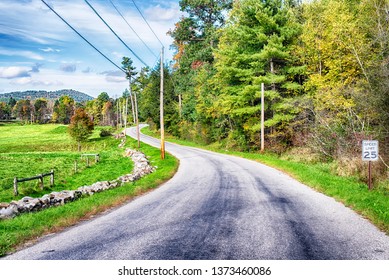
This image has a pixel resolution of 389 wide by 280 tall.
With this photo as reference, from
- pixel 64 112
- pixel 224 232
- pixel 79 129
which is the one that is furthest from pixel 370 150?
pixel 64 112

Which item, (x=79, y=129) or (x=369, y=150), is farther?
(x=79, y=129)

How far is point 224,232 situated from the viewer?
6.29 metres

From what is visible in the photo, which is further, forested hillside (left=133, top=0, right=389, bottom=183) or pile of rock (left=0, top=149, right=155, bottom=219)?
forested hillside (left=133, top=0, right=389, bottom=183)

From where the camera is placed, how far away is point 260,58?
27.5m

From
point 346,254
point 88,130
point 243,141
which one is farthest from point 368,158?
point 88,130

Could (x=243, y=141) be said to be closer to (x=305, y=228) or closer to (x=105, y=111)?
(x=305, y=228)

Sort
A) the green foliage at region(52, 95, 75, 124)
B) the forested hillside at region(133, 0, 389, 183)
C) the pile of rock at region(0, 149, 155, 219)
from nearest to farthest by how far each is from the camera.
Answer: the pile of rock at region(0, 149, 155, 219) → the forested hillside at region(133, 0, 389, 183) → the green foliage at region(52, 95, 75, 124)

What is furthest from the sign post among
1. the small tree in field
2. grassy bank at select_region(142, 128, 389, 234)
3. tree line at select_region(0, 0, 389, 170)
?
the small tree in field

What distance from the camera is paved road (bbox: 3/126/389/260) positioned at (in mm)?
5203

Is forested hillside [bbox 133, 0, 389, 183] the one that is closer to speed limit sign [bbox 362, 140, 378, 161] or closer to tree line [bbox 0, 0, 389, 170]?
tree line [bbox 0, 0, 389, 170]

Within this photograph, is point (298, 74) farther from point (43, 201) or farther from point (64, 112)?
point (64, 112)

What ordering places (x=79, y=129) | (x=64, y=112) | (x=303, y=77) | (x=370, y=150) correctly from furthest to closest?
(x=64, y=112)
(x=79, y=129)
(x=303, y=77)
(x=370, y=150)

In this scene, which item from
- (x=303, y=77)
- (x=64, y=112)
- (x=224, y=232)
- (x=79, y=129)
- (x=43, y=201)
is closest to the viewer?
(x=224, y=232)

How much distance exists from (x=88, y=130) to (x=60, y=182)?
125 ft
